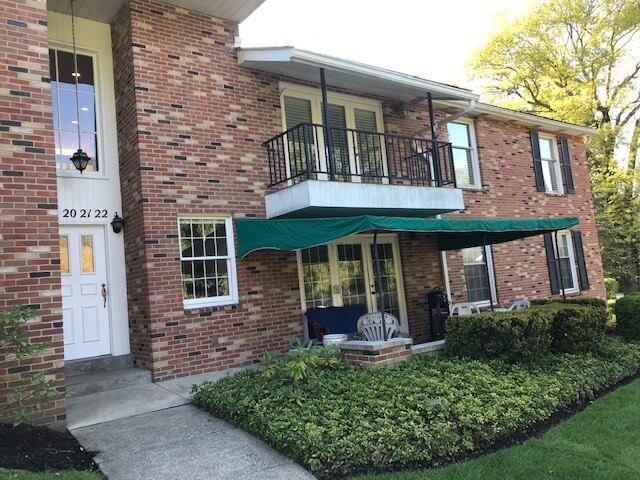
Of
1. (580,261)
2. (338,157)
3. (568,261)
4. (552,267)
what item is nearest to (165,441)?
(338,157)

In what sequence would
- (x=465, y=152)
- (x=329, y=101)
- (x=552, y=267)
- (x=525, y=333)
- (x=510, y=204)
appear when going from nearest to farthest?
(x=525, y=333)
(x=329, y=101)
(x=465, y=152)
(x=510, y=204)
(x=552, y=267)

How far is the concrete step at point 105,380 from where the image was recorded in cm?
638

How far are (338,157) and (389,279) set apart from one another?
2.76 metres

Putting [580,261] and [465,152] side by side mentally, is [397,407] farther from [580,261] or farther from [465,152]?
[580,261]

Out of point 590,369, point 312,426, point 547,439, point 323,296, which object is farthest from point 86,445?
point 590,369

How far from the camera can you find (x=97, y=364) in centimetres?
717

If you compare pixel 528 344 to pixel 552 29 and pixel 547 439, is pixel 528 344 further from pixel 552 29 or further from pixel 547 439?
pixel 552 29

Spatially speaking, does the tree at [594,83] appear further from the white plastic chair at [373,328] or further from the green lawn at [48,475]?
the green lawn at [48,475]

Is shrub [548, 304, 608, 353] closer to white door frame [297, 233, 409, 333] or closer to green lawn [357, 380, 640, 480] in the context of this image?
green lawn [357, 380, 640, 480]

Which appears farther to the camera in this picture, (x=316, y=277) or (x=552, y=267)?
(x=552, y=267)

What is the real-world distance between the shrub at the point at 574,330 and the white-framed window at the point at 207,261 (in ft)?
16.5

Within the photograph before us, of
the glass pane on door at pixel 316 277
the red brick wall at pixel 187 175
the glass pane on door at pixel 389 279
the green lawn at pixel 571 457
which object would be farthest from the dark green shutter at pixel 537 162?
the green lawn at pixel 571 457

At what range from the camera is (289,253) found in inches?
336

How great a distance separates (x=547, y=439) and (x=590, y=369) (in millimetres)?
2426
